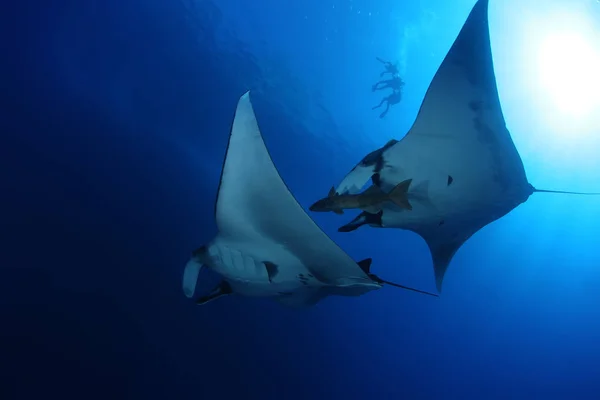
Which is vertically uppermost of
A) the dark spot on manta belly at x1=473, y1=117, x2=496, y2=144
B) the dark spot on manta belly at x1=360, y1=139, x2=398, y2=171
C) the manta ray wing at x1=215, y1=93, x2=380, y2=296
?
the dark spot on manta belly at x1=473, y1=117, x2=496, y2=144

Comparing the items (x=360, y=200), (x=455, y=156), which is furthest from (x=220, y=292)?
(x=455, y=156)

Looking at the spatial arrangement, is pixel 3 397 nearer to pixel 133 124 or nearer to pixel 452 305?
pixel 133 124

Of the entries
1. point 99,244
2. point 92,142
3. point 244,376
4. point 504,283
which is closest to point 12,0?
point 92,142

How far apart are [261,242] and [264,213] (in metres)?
0.34

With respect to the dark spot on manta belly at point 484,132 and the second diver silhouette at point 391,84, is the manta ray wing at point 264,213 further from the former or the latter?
the second diver silhouette at point 391,84

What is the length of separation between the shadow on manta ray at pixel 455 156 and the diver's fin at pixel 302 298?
70 centimetres

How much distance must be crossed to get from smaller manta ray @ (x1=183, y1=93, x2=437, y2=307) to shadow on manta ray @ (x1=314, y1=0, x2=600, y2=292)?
1.65 feet

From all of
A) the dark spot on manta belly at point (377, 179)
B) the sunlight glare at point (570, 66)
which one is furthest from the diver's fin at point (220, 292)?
the sunlight glare at point (570, 66)

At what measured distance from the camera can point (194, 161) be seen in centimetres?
1548

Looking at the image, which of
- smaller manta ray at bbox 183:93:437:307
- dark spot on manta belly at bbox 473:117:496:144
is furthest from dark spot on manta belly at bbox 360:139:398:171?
smaller manta ray at bbox 183:93:437:307

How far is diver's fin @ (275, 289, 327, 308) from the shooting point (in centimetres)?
332

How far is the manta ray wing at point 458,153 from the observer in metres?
2.65

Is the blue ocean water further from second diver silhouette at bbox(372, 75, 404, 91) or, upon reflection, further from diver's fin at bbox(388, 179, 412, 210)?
diver's fin at bbox(388, 179, 412, 210)

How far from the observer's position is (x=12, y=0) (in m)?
11.4
